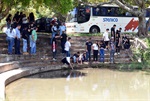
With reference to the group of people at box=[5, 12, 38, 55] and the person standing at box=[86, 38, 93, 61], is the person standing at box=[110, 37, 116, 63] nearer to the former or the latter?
the person standing at box=[86, 38, 93, 61]

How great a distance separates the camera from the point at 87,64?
17344 mm

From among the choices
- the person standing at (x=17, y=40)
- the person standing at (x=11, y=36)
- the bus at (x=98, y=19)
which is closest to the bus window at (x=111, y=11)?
the bus at (x=98, y=19)

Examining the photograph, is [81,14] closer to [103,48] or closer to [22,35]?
[103,48]

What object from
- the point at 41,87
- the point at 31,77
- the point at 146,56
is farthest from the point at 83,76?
the point at 146,56

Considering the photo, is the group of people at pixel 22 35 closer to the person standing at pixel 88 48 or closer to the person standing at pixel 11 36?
the person standing at pixel 11 36

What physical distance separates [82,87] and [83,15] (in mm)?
15453

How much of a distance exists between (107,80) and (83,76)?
1.34 meters

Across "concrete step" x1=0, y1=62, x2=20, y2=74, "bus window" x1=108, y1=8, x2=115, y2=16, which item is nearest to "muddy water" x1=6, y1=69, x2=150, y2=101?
"concrete step" x1=0, y1=62, x2=20, y2=74

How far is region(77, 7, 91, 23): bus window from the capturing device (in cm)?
A: 2667

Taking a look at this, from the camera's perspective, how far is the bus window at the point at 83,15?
26672mm

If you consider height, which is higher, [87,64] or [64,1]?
[64,1]

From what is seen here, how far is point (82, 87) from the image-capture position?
39.1 feet

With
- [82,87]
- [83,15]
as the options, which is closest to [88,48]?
[82,87]

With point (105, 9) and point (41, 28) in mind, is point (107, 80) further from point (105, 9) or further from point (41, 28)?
point (105, 9)
